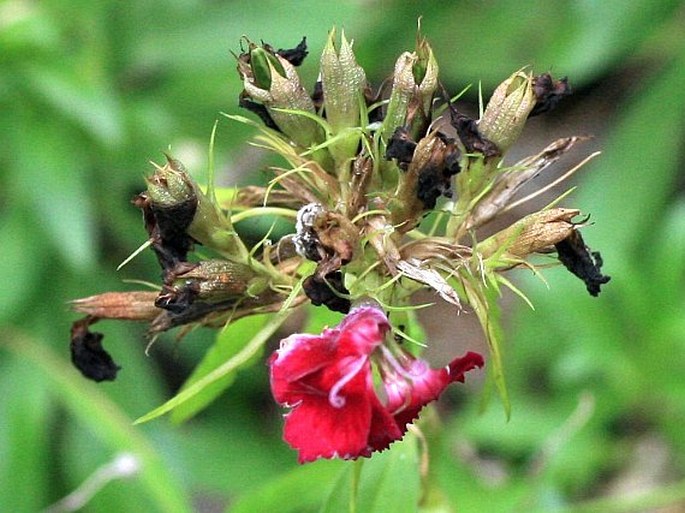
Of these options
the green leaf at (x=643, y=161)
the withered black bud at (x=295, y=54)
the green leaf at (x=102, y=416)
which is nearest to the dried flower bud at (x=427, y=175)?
the withered black bud at (x=295, y=54)

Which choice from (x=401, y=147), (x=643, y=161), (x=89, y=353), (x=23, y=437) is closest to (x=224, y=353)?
(x=89, y=353)

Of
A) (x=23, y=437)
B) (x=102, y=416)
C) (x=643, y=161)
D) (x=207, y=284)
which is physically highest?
(x=207, y=284)

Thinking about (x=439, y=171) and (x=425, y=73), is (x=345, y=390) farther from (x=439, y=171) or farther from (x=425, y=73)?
(x=425, y=73)

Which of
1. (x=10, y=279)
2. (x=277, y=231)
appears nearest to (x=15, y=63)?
(x=10, y=279)

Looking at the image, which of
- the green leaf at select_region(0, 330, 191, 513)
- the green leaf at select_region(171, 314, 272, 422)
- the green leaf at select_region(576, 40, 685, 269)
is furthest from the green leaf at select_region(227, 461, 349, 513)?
the green leaf at select_region(576, 40, 685, 269)

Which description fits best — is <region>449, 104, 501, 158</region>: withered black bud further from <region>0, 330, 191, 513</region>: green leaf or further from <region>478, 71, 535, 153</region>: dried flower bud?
<region>0, 330, 191, 513</region>: green leaf

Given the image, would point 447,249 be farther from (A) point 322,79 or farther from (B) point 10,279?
(B) point 10,279

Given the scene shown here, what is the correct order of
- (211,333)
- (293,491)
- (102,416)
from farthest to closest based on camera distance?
(211,333) → (102,416) → (293,491)
